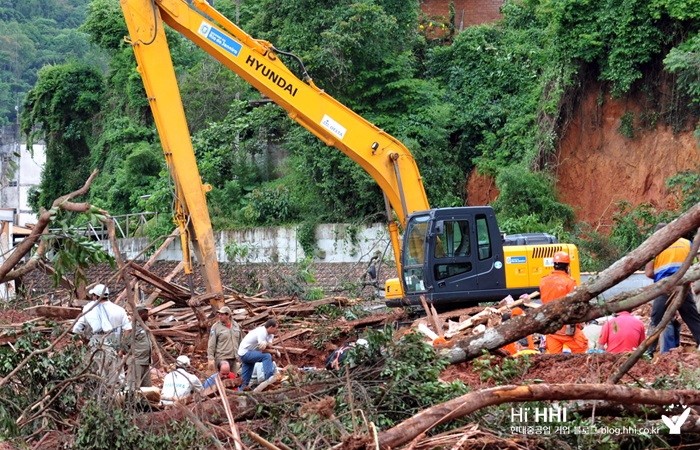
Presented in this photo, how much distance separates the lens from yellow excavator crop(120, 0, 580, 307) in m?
13.8

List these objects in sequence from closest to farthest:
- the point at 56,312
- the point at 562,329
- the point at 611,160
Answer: the point at 562,329 < the point at 56,312 < the point at 611,160

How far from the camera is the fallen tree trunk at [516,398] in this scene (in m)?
6.44

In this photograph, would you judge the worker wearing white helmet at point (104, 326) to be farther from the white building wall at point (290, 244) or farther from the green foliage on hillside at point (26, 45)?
the green foliage on hillside at point (26, 45)

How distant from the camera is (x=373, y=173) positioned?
14.8 metres

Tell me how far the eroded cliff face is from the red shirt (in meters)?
11.9

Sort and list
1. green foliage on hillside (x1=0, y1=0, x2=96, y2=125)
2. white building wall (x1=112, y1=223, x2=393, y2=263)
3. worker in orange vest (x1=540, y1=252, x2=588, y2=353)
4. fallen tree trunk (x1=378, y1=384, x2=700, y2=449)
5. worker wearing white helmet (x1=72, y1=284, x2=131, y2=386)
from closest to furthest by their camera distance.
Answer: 1. fallen tree trunk (x1=378, y1=384, x2=700, y2=449)
2. worker wearing white helmet (x1=72, y1=284, x2=131, y2=386)
3. worker in orange vest (x1=540, y1=252, x2=588, y2=353)
4. white building wall (x1=112, y1=223, x2=393, y2=263)
5. green foliage on hillside (x1=0, y1=0, x2=96, y2=125)

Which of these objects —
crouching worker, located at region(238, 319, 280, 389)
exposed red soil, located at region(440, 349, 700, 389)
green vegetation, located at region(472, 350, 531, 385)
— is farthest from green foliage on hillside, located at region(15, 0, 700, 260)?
green vegetation, located at region(472, 350, 531, 385)

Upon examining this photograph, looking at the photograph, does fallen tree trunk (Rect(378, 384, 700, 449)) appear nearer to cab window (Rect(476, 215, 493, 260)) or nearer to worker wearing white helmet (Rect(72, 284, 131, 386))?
worker wearing white helmet (Rect(72, 284, 131, 386))

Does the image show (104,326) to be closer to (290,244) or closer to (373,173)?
(373,173)

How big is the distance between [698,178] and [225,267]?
406 inches

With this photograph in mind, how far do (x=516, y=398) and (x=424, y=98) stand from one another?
2138cm

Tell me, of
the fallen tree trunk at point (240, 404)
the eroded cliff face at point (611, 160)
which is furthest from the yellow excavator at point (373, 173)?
the eroded cliff face at point (611, 160)

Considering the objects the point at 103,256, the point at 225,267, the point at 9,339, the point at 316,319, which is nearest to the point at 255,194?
the point at 225,267

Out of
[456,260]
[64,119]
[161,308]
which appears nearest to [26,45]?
[64,119]
